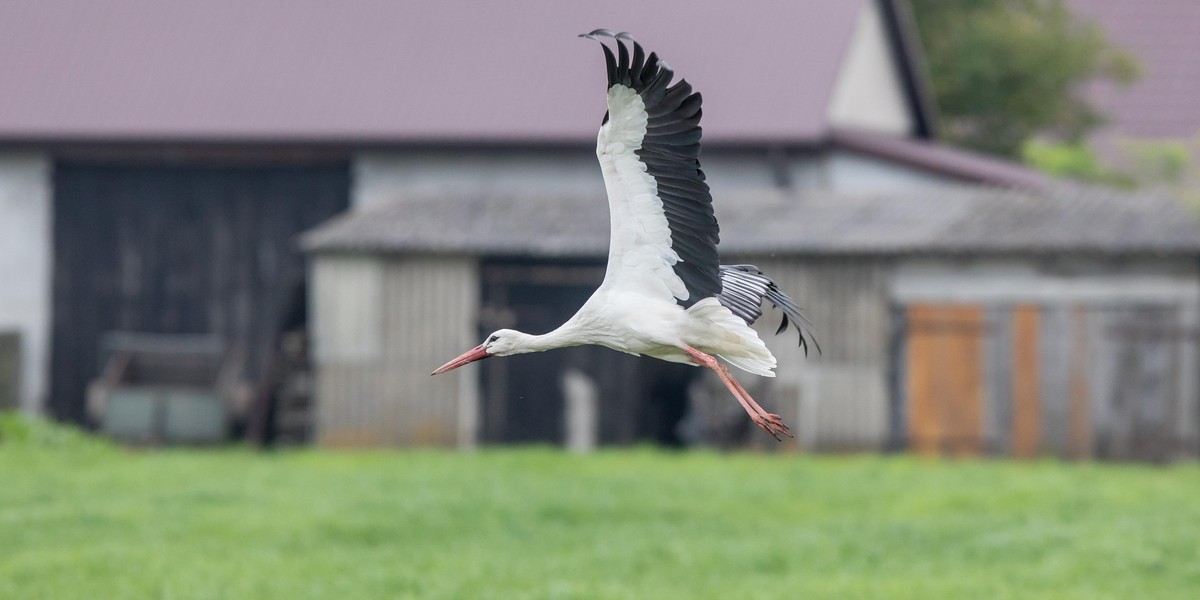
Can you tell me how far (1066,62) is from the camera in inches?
1209

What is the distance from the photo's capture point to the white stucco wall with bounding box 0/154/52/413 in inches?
922

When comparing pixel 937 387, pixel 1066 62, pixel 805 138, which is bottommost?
pixel 937 387

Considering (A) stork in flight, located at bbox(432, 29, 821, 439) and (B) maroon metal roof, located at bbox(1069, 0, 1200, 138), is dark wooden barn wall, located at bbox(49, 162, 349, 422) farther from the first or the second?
(B) maroon metal roof, located at bbox(1069, 0, 1200, 138)

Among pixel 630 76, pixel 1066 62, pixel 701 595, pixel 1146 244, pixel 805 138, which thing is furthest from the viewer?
pixel 1066 62

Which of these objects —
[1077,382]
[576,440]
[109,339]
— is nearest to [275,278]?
[109,339]

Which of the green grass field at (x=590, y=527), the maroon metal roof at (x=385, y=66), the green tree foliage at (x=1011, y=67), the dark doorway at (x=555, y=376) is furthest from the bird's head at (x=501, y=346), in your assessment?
the green tree foliage at (x=1011, y=67)

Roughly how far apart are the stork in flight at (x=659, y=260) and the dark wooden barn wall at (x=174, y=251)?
14313mm

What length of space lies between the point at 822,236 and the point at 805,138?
1.99m

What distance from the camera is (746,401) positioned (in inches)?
342

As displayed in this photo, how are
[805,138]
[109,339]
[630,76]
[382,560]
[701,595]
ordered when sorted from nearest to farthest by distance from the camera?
[630,76], [701,595], [382,560], [805,138], [109,339]

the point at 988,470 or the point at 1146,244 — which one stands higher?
the point at 1146,244

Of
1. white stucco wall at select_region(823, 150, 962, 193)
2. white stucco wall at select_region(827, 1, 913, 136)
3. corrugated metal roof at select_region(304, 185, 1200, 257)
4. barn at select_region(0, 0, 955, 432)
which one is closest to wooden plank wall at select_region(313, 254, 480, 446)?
corrugated metal roof at select_region(304, 185, 1200, 257)

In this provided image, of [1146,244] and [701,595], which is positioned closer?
[701,595]

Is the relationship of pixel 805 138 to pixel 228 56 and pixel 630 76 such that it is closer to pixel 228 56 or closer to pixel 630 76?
pixel 228 56
